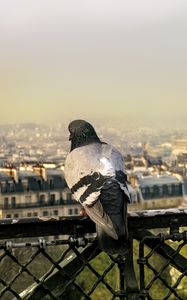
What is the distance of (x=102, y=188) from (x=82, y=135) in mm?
816

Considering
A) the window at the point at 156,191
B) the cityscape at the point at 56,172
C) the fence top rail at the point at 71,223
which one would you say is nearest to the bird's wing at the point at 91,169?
the fence top rail at the point at 71,223

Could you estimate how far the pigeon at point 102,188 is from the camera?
2014 mm

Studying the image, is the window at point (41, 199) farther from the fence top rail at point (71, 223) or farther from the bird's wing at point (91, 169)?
the fence top rail at point (71, 223)

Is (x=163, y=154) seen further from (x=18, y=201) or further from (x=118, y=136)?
(x=18, y=201)

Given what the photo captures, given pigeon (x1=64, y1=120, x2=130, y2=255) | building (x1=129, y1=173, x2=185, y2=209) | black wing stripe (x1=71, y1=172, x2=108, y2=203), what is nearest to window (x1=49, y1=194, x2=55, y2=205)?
building (x1=129, y1=173, x2=185, y2=209)

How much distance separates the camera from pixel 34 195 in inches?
1769

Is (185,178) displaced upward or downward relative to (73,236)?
downward

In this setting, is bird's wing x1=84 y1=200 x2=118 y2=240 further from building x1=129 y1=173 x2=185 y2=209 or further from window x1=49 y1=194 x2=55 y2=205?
building x1=129 y1=173 x2=185 y2=209

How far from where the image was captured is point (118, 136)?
212ft

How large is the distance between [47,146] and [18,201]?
23372 millimetres

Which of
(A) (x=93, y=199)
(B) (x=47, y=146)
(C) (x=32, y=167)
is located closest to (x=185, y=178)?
(C) (x=32, y=167)

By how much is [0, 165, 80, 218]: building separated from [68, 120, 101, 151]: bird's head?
39.9 meters

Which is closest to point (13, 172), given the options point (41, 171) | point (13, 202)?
point (41, 171)

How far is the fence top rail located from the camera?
6.51 ft
